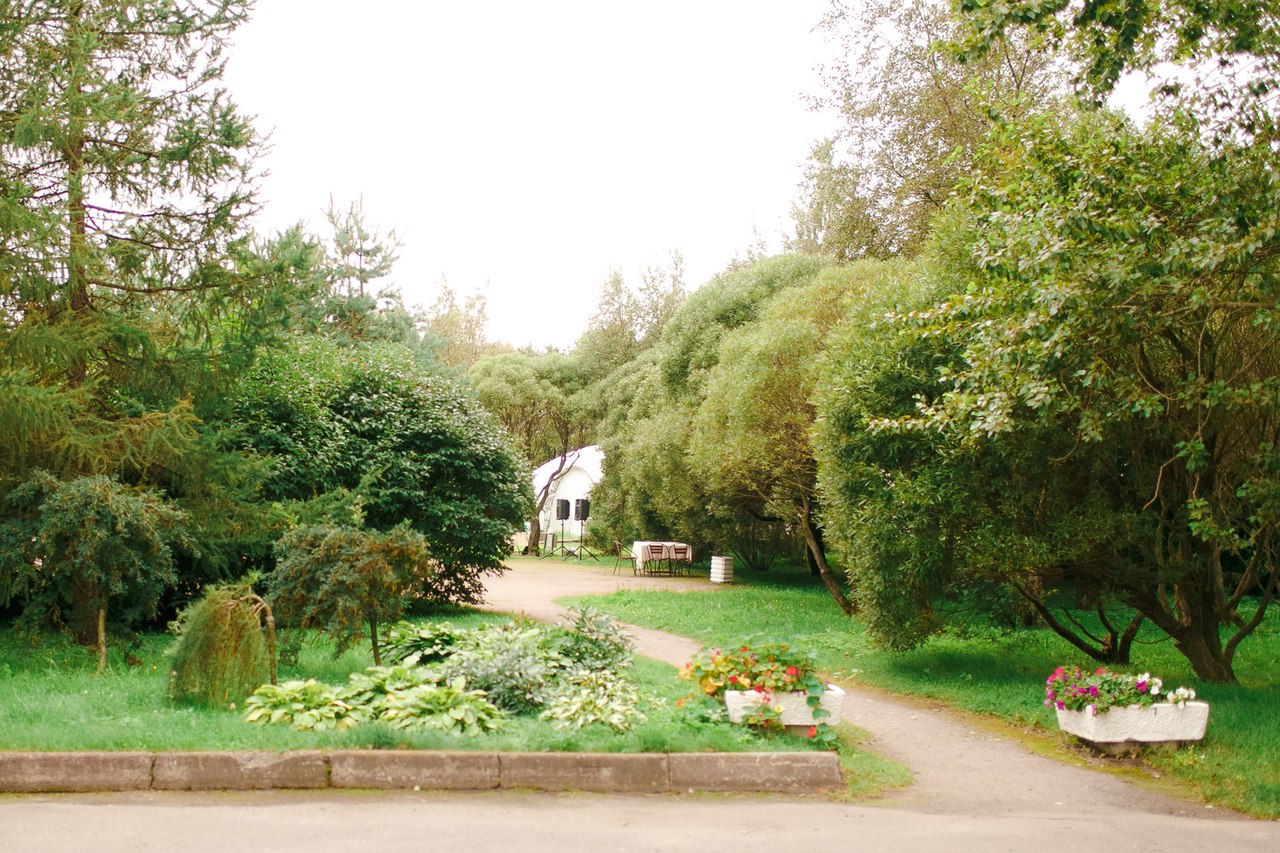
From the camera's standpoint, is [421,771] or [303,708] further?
[303,708]

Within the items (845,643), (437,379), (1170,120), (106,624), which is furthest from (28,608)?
(1170,120)

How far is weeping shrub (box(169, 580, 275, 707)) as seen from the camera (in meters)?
8.11

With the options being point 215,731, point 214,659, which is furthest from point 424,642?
point 215,731

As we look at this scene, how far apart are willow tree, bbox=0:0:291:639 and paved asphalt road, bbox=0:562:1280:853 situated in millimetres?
7087

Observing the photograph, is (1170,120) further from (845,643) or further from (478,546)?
(478,546)

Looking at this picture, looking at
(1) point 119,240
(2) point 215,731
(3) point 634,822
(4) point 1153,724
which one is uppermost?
(1) point 119,240

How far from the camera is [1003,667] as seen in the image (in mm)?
13031

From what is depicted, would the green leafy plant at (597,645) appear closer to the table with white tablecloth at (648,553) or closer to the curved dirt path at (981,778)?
the curved dirt path at (981,778)

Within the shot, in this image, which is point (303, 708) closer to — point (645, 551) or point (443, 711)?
point (443, 711)

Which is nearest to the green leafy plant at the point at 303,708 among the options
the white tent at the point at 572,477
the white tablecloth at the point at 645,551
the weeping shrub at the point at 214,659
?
the weeping shrub at the point at 214,659

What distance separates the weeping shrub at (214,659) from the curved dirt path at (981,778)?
5.01 metres

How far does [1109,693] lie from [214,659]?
7240 millimetres

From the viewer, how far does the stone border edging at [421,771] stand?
6270mm

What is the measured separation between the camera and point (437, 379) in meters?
19.6
